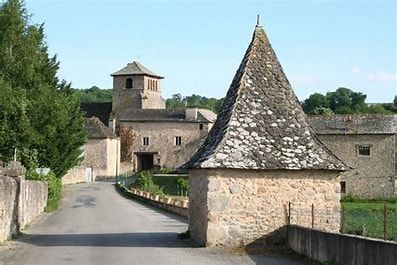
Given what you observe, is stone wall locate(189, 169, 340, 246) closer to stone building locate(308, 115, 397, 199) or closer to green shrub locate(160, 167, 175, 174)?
stone building locate(308, 115, 397, 199)

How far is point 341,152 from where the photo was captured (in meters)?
68.3

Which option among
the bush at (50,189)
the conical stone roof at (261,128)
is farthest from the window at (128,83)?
the conical stone roof at (261,128)

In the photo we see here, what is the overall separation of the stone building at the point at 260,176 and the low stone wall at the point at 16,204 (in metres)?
5.48

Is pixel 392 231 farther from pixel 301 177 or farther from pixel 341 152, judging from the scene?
pixel 341 152

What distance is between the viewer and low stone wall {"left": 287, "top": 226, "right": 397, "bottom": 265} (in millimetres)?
12000

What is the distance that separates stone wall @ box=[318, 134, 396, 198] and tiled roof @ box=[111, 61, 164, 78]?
4961 centimetres

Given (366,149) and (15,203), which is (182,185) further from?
(15,203)

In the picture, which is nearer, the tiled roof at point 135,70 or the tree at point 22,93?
the tree at point 22,93

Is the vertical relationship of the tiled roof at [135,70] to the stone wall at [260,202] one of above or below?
above

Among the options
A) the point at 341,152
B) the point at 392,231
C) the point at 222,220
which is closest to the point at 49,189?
the point at 392,231

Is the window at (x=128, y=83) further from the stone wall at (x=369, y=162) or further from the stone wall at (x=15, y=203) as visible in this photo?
the stone wall at (x=15, y=203)

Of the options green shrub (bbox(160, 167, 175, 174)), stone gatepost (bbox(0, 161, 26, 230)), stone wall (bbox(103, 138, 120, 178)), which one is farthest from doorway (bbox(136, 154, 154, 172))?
stone gatepost (bbox(0, 161, 26, 230))

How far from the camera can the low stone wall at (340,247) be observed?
12.0 metres

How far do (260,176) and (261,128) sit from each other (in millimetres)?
1492
